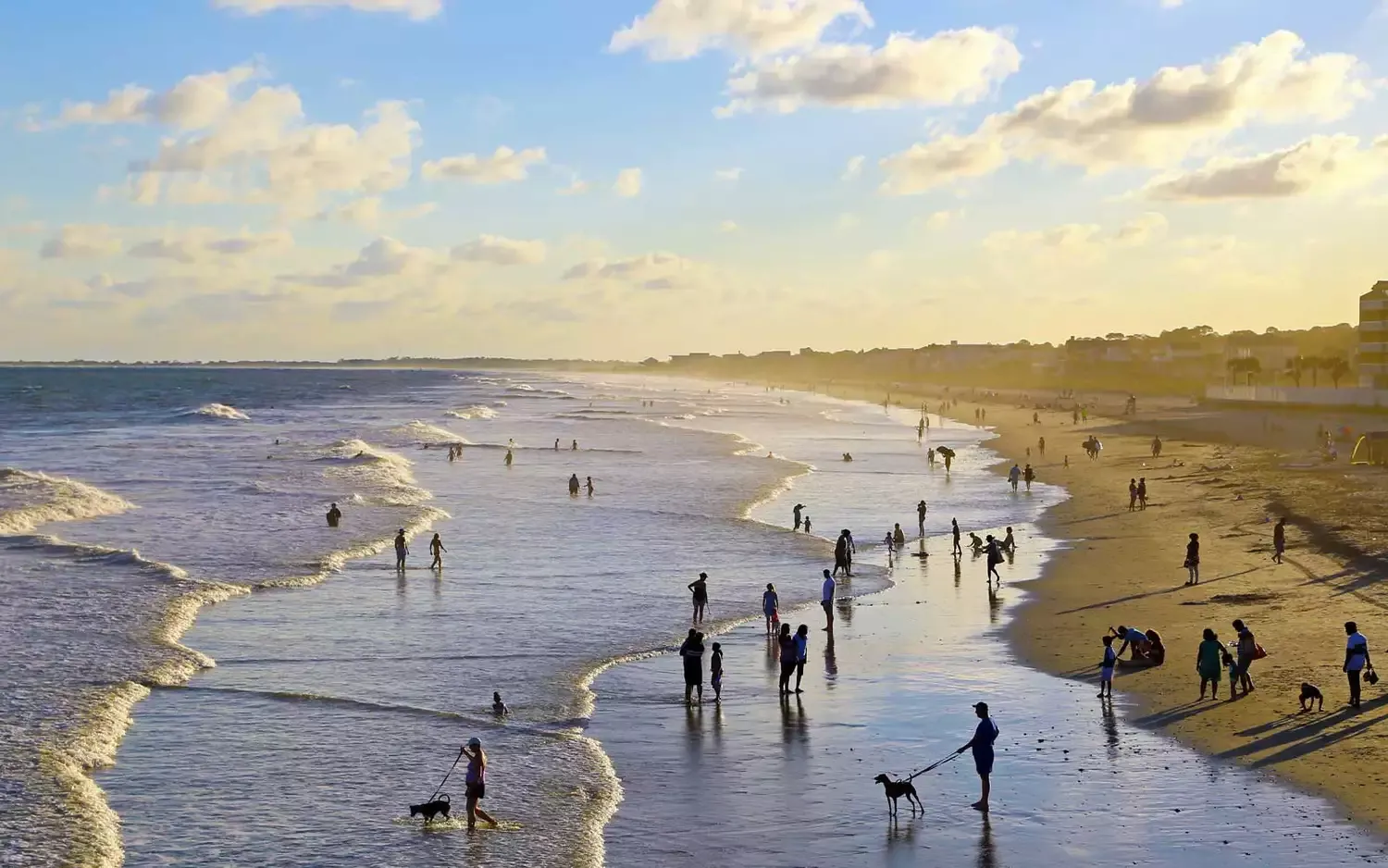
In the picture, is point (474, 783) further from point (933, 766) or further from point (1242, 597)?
point (1242, 597)

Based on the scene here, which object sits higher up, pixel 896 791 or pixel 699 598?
pixel 699 598

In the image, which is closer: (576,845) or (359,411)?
(576,845)

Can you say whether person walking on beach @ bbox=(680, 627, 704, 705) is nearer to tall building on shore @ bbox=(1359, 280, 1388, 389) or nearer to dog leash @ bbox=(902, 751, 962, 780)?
dog leash @ bbox=(902, 751, 962, 780)

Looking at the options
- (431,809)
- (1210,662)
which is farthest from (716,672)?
(1210,662)

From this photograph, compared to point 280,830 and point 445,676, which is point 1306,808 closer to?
point 280,830

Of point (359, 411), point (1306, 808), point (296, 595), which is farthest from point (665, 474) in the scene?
point (359, 411)
